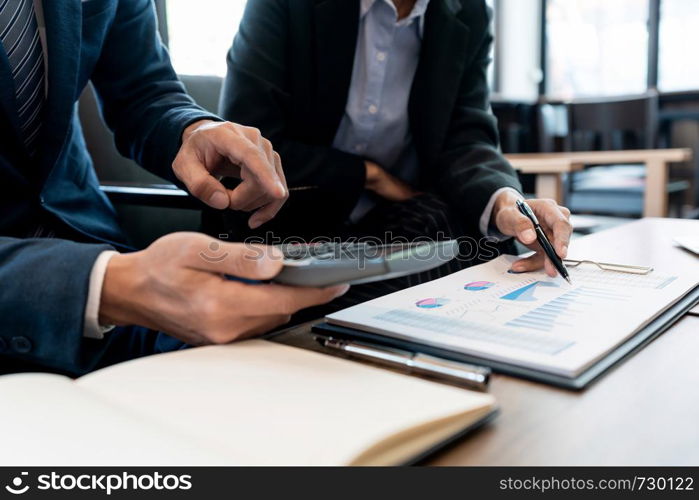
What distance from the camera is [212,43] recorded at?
175 cm

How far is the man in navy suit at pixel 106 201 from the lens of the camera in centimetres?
45

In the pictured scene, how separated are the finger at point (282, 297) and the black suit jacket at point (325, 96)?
539 millimetres

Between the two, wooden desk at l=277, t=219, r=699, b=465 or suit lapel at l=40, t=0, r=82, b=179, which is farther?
suit lapel at l=40, t=0, r=82, b=179

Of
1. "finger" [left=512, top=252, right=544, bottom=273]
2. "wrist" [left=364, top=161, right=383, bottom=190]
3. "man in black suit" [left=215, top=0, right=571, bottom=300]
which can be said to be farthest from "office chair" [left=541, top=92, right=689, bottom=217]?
"finger" [left=512, top=252, right=544, bottom=273]

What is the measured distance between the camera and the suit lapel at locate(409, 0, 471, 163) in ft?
3.74

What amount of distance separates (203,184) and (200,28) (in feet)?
4.06

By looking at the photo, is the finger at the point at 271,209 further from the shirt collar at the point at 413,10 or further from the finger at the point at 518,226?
Result: the shirt collar at the point at 413,10

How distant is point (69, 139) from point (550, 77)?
5869 millimetres

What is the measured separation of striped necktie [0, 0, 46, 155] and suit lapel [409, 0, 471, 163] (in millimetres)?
671

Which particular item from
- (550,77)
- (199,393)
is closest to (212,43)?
(199,393)

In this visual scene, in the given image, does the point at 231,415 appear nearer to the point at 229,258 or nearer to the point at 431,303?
the point at 229,258

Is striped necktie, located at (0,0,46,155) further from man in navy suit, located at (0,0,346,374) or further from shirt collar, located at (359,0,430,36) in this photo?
shirt collar, located at (359,0,430,36)

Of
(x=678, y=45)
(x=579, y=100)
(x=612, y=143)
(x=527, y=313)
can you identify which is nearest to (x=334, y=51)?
(x=527, y=313)

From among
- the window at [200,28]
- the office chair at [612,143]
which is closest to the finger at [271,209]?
the window at [200,28]
